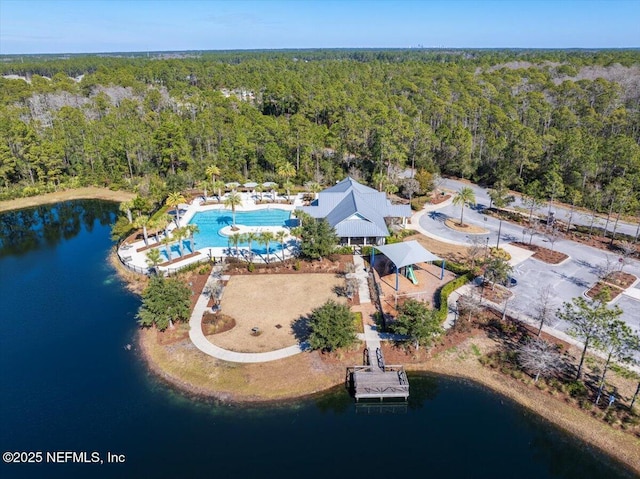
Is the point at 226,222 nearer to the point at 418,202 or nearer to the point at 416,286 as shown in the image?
the point at 418,202

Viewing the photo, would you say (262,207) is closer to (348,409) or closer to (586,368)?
(348,409)

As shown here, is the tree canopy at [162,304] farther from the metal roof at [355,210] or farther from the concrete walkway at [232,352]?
the metal roof at [355,210]

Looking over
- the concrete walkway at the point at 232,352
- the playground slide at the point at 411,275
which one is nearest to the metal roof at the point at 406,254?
the playground slide at the point at 411,275

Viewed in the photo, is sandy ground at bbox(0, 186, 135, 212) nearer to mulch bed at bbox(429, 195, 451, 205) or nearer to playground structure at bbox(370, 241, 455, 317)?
playground structure at bbox(370, 241, 455, 317)

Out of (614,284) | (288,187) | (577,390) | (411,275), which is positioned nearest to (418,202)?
(288,187)

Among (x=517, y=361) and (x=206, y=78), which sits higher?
(x=206, y=78)

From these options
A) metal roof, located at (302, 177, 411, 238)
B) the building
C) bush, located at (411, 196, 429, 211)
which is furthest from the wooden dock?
bush, located at (411, 196, 429, 211)

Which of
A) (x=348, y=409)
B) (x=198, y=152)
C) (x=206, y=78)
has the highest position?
(x=206, y=78)

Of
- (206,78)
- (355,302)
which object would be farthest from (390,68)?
(355,302)
